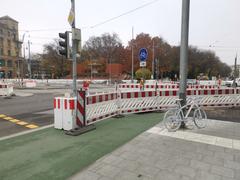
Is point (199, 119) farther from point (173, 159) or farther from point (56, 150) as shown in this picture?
point (56, 150)

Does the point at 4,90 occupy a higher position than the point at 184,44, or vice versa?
the point at 184,44

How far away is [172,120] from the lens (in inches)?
212

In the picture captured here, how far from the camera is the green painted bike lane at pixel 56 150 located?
10.4 feet

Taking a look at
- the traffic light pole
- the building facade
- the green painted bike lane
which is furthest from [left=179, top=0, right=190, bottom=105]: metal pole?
the building facade

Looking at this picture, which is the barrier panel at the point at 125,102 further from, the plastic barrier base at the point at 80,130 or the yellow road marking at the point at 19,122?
the yellow road marking at the point at 19,122

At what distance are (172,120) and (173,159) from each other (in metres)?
1.92

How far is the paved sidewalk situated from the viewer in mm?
3023

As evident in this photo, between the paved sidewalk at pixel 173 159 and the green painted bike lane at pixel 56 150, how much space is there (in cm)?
32

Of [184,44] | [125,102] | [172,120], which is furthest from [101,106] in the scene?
[184,44]

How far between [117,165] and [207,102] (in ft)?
24.2

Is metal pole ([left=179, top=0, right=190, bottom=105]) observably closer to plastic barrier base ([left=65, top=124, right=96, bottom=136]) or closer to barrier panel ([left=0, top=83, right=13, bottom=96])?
plastic barrier base ([left=65, top=124, right=96, bottom=136])

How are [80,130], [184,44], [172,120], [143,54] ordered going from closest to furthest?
1. [80,130]
2. [172,120]
3. [184,44]
4. [143,54]

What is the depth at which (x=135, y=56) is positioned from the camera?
48812 millimetres

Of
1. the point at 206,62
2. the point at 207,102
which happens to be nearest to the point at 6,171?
the point at 207,102
